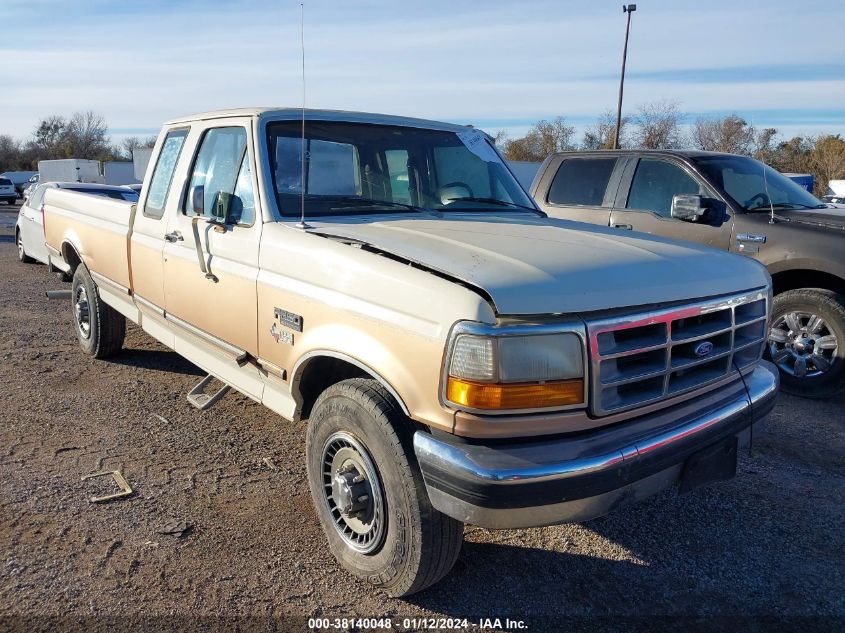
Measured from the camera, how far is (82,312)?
252 inches

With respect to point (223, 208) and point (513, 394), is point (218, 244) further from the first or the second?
point (513, 394)

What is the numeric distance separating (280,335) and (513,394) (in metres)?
1.35

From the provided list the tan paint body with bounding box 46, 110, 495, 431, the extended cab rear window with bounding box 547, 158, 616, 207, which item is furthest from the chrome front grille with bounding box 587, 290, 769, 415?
the extended cab rear window with bounding box 547, 158, 616, 207

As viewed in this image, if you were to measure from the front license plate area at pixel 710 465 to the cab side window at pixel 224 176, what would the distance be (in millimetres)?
2416

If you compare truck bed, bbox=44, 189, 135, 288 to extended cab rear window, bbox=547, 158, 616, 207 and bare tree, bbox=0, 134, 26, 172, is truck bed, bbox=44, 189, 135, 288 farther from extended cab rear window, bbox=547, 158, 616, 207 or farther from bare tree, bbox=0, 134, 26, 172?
bare tree, bbox=0, 134, 26, 172

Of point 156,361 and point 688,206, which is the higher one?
point 688,206

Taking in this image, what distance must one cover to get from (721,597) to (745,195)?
419 cm

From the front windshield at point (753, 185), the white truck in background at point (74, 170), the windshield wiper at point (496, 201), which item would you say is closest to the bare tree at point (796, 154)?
the front windshield at point (753, 185)

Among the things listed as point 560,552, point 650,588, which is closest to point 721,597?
point 650,588

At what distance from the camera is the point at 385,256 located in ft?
9.41

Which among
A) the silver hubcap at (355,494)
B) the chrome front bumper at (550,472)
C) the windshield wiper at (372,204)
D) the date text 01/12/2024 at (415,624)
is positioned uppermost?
the windshield wiper at (372,204)

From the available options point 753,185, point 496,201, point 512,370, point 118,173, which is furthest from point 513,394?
point 118,173

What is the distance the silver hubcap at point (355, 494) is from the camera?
2.85m

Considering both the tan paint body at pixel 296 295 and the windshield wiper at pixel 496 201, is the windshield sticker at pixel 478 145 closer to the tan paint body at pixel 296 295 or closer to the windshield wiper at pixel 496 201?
the windshield wiper at pixel 496 201
